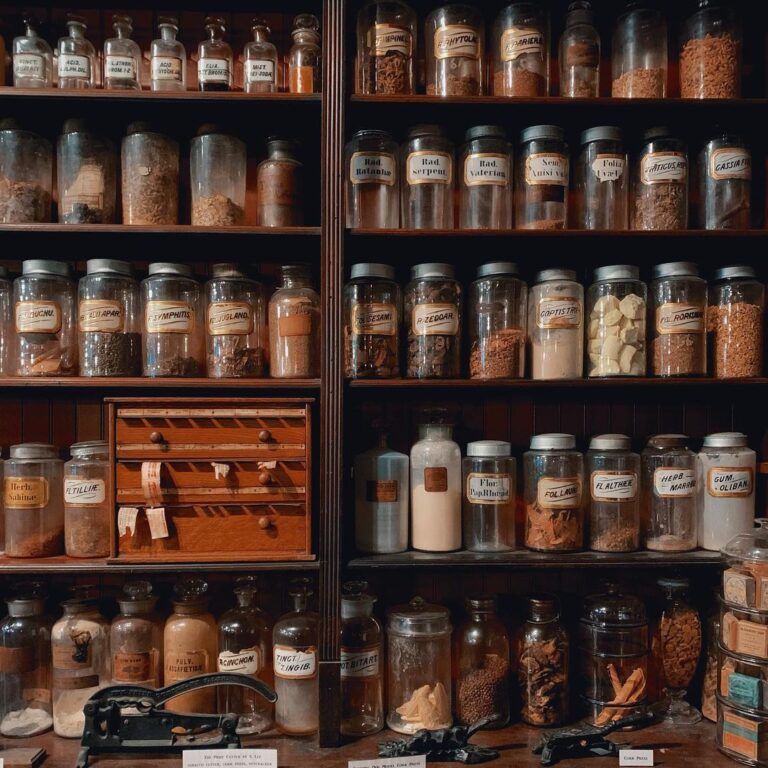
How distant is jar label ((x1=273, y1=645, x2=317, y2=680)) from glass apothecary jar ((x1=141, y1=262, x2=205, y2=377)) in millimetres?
722

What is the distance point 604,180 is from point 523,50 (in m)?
0.39

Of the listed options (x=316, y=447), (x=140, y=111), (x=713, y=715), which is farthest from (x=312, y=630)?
(x=140, y=111)

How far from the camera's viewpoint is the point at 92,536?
1718 millimetres

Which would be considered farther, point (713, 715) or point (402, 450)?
point (402, 450)

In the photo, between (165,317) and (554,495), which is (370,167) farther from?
(554,495)

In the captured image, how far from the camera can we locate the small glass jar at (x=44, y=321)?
1.71 metres

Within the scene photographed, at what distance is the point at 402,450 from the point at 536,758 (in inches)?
33.2

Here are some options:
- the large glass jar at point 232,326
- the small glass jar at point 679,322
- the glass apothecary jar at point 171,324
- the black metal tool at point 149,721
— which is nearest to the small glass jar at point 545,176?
the small glass jar at point 679,322

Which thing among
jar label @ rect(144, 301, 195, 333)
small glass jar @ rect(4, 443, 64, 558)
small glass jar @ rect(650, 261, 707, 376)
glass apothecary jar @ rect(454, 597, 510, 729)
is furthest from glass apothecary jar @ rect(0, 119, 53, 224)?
small glass jar @ rect(650, 261, 707, 376)

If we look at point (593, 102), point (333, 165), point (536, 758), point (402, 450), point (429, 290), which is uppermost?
point (593, 102)

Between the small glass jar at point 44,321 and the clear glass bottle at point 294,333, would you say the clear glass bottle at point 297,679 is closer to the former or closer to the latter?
the clear glass bottle at point 294,333

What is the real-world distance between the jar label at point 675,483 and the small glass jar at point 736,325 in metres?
0.26

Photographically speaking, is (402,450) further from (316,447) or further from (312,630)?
(312,630)

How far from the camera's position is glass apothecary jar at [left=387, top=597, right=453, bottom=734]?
1.72 meters
